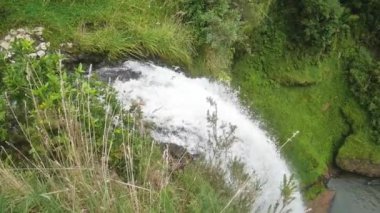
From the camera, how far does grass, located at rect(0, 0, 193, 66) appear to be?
4746mm

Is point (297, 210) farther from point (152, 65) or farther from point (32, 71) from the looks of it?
point (32, 71)

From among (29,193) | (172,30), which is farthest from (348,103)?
(29,193)

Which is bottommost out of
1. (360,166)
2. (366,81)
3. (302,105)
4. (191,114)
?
(360,166)

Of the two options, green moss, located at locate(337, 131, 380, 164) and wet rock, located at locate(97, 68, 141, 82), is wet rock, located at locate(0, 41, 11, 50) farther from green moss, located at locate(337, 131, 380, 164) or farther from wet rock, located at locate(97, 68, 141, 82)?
green moss, located at locate(337, 131, 380, 164)

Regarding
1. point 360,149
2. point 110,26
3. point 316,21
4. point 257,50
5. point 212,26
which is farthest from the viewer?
point 360,149

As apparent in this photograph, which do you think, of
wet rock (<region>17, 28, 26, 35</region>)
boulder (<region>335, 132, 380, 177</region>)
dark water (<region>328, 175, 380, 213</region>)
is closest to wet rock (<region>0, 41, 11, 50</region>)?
wet rock (<region>17, 28, 26, 35</region>)

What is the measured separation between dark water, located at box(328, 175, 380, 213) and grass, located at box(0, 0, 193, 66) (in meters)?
2.60

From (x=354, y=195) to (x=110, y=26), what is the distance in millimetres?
3507

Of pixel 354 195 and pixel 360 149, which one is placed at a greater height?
pixel 360 149

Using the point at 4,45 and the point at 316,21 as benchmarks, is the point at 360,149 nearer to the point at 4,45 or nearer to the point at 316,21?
the point at 316,21

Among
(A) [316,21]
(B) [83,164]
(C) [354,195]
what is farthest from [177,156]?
(C) [354,195]

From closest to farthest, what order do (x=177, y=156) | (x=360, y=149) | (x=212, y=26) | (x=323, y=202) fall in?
(x=177, y=156) < (x=212, y=26) < (x=323, y=202) < (x=360, y=149)

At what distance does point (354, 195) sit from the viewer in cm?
641

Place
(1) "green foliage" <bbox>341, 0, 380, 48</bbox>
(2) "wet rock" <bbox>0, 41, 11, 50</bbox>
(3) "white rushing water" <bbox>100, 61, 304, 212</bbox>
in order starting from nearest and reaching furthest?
(3) "white rushing water" <bbox>100, 61, 304, 212</bbox>
(2) "wet rock" <bbox>0, 41, 11, 50</bbox>
(1) "green foliage" <bbox>341, 0, 380, 48</bbox>
